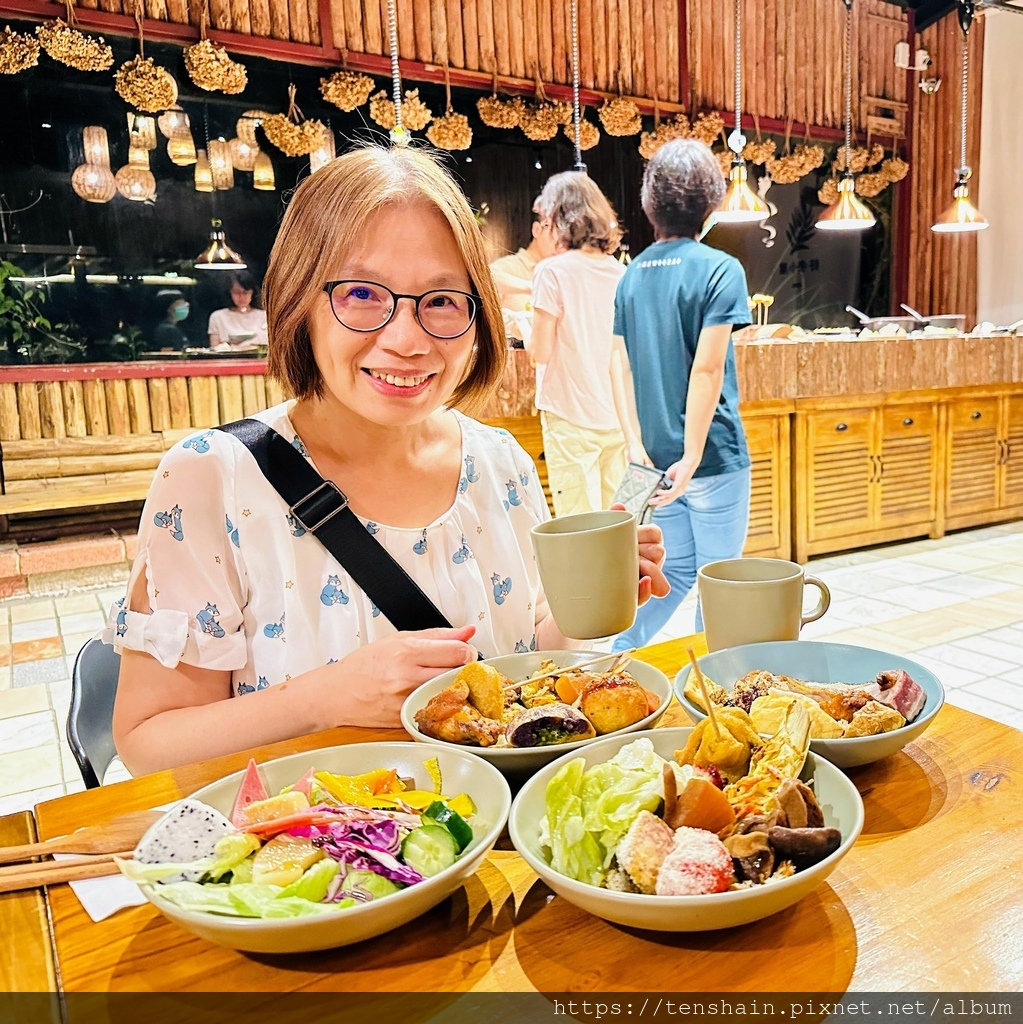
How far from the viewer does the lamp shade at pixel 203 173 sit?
19.8ft

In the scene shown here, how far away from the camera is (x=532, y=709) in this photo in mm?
997

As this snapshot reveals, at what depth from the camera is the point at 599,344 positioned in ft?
13.2

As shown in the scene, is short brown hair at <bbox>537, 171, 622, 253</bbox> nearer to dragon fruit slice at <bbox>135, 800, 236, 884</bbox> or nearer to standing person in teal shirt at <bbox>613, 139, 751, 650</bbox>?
standing person in teal shirt at <bbox>613, 139, 751, 650</bbox>

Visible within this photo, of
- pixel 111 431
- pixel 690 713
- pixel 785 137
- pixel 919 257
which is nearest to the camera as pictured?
pixel 690 713

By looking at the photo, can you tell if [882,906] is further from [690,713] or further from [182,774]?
[182,774]

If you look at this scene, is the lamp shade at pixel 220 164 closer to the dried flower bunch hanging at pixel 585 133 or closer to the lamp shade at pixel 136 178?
the lamp shade at pixel 136 178

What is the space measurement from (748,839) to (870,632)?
3703 mm

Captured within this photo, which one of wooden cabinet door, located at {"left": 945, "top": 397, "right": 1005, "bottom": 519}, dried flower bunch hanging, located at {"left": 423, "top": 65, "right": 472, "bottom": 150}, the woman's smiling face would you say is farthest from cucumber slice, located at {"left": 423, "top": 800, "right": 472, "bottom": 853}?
dried flower bunch hanging, located at {"left": 423, "top": 65, "right": 472, "bottom": 150}

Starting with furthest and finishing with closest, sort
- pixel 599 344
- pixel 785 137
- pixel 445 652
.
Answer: pixel 785 137
pixel 599 344
pixel 445 652

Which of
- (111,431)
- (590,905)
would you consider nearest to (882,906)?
(590,905)

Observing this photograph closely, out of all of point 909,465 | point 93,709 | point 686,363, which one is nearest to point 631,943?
point 93,709

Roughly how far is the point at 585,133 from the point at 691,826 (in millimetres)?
6938

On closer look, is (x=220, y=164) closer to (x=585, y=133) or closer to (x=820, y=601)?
(x=585, y=133)

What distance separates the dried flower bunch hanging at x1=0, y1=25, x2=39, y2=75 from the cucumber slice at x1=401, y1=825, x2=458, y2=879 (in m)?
5.98
